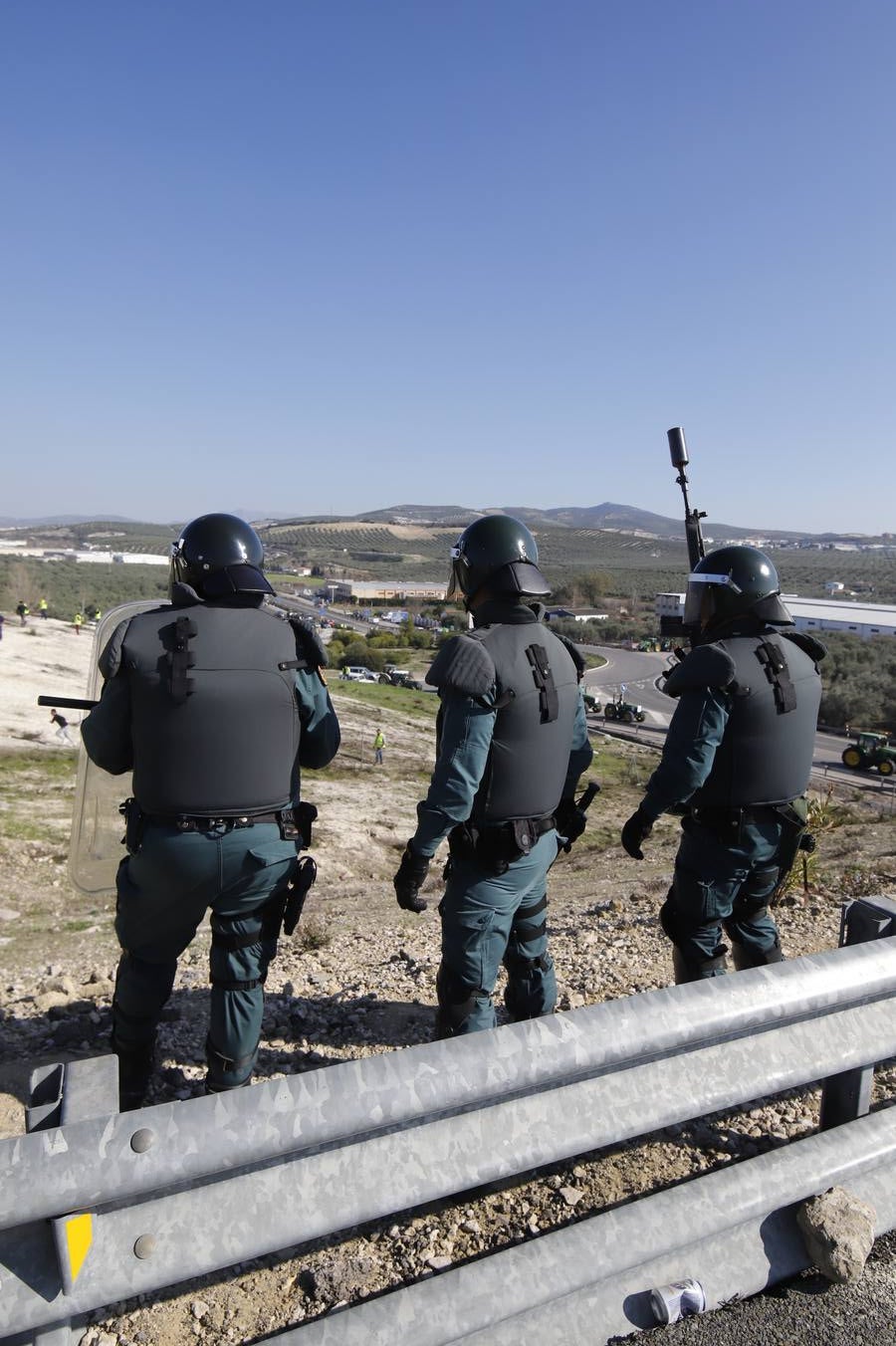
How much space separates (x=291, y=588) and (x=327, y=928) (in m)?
92.8

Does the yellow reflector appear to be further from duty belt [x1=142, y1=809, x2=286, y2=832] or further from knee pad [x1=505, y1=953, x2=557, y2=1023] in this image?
knee pad [x1=505, y1=953, x2=557, y2=1023]

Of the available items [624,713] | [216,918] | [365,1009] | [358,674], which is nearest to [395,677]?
[358,674]

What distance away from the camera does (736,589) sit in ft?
11.9

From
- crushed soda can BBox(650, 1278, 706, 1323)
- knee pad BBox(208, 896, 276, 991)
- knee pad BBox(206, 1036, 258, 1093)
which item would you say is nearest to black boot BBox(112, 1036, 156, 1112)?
knee pad BBox(206, 1036, 258, 1093)

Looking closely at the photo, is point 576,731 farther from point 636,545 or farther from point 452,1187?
point 636,545

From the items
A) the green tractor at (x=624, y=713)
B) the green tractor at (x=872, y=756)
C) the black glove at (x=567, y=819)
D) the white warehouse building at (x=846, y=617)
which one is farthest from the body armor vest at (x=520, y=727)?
the white warehouse building at (x=846, y=617)

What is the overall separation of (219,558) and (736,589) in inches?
84.1

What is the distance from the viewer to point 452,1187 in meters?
1.69

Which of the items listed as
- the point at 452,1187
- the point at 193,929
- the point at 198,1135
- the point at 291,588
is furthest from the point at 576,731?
the point at 291,588

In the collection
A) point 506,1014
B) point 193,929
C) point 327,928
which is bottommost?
point 327,928

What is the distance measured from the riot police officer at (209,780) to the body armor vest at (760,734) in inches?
66.2

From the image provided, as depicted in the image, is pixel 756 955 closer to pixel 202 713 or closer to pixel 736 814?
pixel 736 814

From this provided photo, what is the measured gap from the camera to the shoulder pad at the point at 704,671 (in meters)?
3.35

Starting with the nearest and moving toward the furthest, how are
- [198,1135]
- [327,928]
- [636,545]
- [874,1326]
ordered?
1. [198,1135]
2. [874,1326]
3. [327,928]
4. [636,545]
